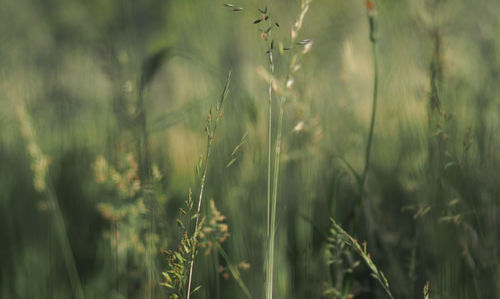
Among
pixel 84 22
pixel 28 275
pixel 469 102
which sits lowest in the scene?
pixel 28 275

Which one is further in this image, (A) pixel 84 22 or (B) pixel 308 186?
(A) pixel 84 22

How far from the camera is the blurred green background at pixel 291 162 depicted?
551mm

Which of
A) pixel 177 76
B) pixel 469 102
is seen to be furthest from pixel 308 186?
pixel 177 76

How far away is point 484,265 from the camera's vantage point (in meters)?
0.56

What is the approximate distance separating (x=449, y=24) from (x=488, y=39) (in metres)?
0.15

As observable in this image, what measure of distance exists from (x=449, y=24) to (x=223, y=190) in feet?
1.74

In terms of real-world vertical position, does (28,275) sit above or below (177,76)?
below

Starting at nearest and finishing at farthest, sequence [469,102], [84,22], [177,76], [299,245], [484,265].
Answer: [484,265] < [299,245] < [469,102] < [177,76] < [84,22]

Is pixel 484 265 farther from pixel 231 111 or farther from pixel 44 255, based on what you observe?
pixel 44 255

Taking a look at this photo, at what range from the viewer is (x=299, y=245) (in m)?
0.71

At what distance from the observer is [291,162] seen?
29.1 inches

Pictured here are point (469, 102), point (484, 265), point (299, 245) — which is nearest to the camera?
point (484, 265)

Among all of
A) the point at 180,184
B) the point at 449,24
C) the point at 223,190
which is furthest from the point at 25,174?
the point at 449,24

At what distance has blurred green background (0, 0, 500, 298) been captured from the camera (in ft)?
Answer: 1.81
